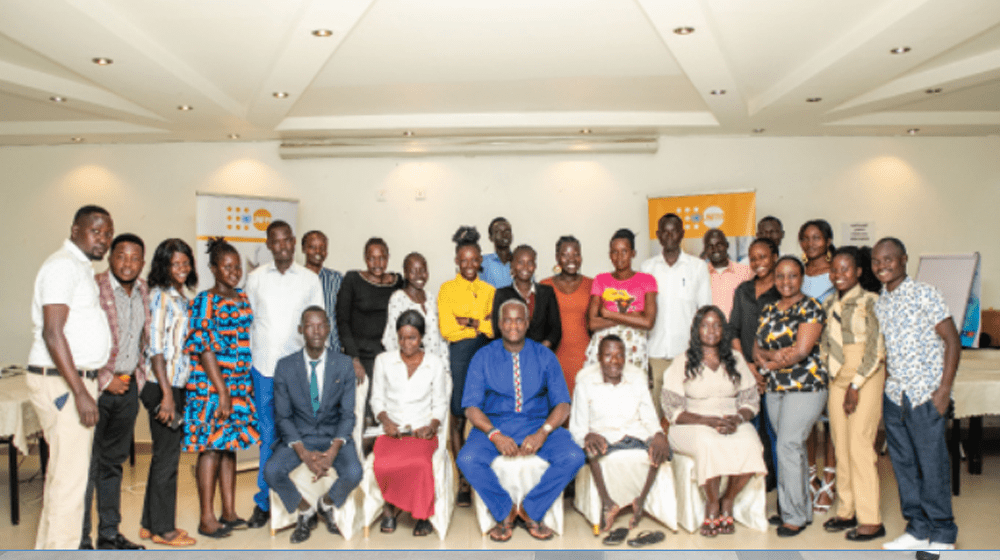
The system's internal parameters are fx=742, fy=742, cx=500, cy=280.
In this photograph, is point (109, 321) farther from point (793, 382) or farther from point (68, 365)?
point (793, 382)

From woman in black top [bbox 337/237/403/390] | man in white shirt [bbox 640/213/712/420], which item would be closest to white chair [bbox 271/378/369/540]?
woman in black top [bbox 337/237/403/390]

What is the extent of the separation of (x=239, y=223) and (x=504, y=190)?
265cm

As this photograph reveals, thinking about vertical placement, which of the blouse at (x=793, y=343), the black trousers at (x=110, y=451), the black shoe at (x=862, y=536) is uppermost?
the blouse at (x=793, y=343)

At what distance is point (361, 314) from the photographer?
477 cm

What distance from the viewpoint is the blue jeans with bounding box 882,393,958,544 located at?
3.72 m

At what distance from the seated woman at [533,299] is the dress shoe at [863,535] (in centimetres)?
197

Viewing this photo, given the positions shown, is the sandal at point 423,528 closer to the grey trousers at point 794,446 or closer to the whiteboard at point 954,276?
the grey trousers at point 794,446

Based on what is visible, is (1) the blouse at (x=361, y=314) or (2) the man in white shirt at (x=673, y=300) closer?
(1) the blouse at (x=361, y=314)

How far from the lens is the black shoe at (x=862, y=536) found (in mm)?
4078

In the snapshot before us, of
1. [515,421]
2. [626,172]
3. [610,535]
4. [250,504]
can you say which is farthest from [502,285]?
[626,172]

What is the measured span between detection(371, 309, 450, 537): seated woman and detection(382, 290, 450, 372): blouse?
18 cm

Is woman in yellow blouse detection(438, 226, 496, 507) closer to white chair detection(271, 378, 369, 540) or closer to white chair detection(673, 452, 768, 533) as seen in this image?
white chair detection(271, 378, 369, 540)

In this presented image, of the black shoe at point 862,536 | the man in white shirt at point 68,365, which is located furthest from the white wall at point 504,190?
the man in white shirt at point 68,365

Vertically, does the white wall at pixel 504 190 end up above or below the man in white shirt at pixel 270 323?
above
